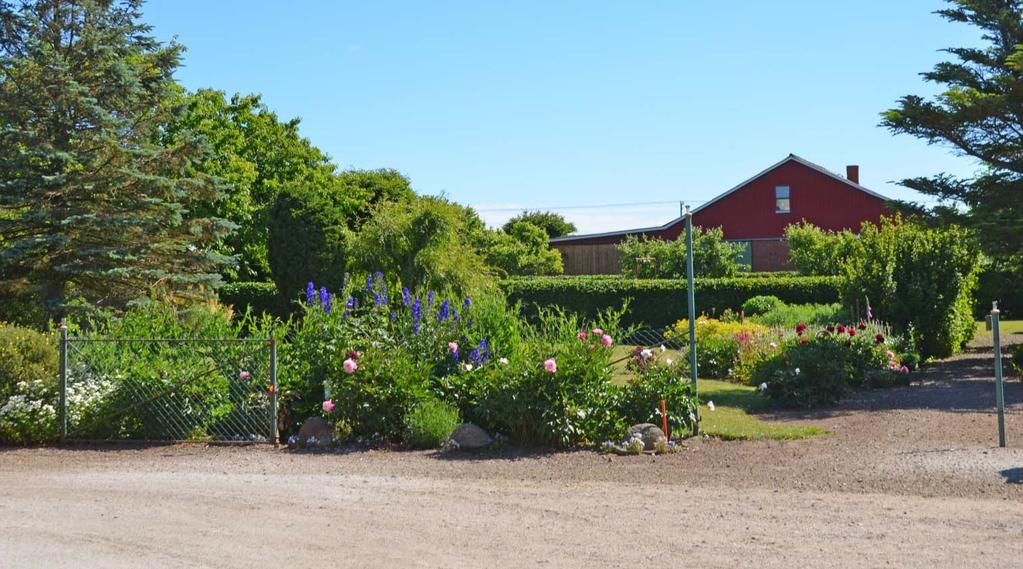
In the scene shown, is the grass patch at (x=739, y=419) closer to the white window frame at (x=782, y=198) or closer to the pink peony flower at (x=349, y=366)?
the pink peony flower at (x=349, y=366)

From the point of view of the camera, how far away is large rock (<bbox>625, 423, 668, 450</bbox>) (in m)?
9.22

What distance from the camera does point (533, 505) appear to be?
7.10 metres

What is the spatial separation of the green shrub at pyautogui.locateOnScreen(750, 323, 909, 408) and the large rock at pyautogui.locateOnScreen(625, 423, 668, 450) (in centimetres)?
347

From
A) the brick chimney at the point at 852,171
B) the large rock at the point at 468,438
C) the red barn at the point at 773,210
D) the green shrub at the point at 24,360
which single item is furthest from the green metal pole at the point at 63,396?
the brick chimney at the point at 852,171

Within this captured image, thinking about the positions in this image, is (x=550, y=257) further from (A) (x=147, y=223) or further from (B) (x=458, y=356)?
(B) (x=458, y=356)

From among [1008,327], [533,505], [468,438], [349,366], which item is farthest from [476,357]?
[1008,327]

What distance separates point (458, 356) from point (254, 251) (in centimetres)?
2619

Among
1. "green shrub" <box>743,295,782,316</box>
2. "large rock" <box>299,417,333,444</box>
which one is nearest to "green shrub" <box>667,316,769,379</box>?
"green shrub" <box>743,295,782,316</box>

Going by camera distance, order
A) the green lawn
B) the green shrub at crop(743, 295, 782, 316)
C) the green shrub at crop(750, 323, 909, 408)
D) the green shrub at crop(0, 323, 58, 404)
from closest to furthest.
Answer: the green shrub at crop(0, 323, 58, 404) < the green shrub at crop(750, 323, 909, 408) < the green shrub at crop(743, 295, 782, 316) < the green lawn

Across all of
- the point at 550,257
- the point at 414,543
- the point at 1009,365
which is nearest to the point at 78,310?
the point at 414,543

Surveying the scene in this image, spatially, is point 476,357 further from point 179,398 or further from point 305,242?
point 305,242

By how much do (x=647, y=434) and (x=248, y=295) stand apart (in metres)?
19.0

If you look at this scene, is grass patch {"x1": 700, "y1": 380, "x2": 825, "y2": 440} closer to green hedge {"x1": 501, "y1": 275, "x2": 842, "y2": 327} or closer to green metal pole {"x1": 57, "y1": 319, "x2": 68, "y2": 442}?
green metal pole {"x1": 57, "y1": 319, "x2": 68, "y2": 442}

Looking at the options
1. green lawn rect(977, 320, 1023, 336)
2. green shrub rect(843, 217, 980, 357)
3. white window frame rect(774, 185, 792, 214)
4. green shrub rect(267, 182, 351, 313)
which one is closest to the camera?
green shrub rect(843, 217, 980, 357)
